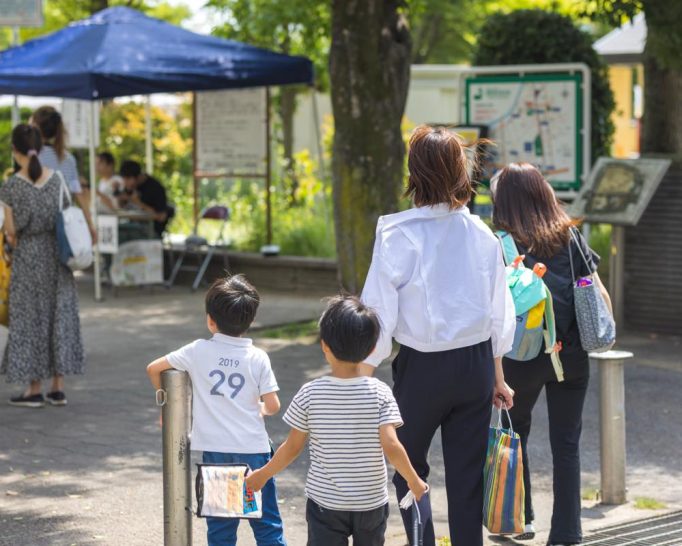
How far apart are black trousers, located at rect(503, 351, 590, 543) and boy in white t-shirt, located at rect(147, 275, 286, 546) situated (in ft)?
4.28

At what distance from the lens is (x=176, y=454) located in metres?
4.46

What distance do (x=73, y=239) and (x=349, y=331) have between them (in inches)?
166

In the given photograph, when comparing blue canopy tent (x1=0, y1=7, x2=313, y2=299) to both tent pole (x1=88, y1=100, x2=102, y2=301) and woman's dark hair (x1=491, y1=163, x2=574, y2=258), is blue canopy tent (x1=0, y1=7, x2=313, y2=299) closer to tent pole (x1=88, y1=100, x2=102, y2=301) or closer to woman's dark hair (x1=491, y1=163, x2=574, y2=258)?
tent pole (x1=88, y1=100, x2=102, y2=301)

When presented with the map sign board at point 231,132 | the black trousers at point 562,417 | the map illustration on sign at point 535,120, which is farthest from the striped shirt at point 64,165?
the map sign board at point 231,132

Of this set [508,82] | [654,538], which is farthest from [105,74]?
[654,538]

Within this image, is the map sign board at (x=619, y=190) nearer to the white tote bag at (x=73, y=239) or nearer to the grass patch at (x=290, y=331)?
the grass patch at (x=290, y=331)

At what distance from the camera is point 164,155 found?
2459 centimetres

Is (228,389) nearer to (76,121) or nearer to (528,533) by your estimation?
(528,533)

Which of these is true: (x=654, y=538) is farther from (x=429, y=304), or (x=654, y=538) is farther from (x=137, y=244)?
(x=137, y=244)

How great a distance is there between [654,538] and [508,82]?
289 inches

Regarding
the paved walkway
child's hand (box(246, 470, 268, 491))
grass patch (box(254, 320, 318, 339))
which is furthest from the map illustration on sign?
child's hand (box(246, 470, 268, 491))

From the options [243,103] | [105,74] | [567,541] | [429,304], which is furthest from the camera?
[243,103]

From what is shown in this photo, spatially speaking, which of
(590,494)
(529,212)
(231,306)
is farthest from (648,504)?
(231,306)

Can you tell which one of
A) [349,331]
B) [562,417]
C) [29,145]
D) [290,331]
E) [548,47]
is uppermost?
[548,47]
